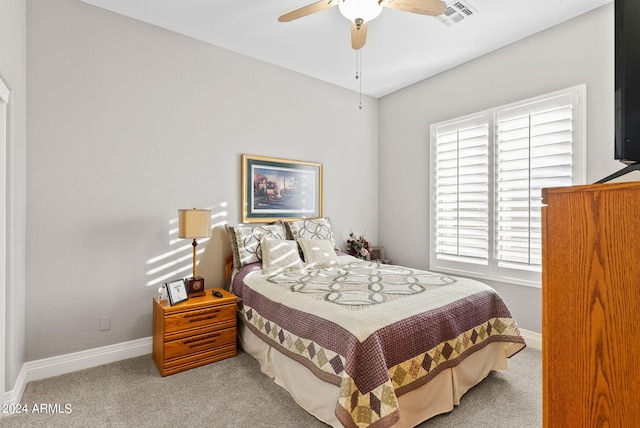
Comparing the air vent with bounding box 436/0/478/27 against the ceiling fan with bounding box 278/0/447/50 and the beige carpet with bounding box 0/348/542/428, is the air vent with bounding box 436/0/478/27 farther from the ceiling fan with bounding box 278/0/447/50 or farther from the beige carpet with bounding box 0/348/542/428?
the beige carpet with bounding box 0/348/542/428

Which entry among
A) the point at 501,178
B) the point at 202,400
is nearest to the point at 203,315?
the point at 202,400

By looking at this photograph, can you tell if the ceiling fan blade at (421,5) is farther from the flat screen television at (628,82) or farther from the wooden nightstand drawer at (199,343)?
the wooden nightstand drawer at (199,343)

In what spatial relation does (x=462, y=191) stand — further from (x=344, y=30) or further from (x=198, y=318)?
(x=198, y=318)

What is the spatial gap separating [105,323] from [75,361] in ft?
1.09

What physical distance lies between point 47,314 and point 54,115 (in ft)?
5.23

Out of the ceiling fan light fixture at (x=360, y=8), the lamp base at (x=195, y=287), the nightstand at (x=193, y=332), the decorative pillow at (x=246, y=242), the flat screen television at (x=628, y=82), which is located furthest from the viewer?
the decorative pillow at (x=246, y=242)

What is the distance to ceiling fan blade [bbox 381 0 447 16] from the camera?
2.08 metres

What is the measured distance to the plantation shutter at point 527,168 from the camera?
290 cm

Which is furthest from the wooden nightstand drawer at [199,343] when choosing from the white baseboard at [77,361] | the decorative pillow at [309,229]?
the decorative pillow at [309,229]

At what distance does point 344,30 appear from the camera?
10.0 feet

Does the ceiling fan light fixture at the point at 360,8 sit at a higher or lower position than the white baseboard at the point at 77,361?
higher

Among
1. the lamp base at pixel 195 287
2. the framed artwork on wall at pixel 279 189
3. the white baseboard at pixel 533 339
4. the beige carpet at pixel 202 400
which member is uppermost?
the framed artwork on wall at pixel 279 189

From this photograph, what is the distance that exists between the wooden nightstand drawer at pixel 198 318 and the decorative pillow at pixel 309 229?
109 cm

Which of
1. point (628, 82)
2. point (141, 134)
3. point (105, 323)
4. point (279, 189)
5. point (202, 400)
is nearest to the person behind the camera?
point (628, 82)
